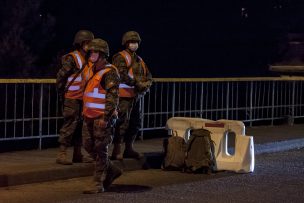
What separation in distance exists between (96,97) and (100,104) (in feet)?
0.32

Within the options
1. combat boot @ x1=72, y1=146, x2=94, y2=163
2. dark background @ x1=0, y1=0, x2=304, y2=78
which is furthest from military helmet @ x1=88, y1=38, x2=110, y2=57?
dark background @ x1=0, y1=0, x2=304, y2=78

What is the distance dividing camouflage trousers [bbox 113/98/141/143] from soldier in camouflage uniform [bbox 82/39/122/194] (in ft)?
6.16

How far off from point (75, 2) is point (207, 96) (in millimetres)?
17372

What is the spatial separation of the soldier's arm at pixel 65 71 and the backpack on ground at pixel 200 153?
2079 mm

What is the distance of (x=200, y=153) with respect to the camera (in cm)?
1220

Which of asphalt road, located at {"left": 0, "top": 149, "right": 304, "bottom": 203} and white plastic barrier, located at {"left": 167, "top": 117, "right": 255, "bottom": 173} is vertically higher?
white plastic barrier, located at {"left": 167, "top": 117, "right": 255, "bottom": 173}

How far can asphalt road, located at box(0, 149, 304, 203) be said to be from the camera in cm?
1002

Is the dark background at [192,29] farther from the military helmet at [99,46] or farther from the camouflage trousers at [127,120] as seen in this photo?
the military helmet at [99,46]

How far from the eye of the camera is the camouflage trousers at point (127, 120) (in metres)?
11.9

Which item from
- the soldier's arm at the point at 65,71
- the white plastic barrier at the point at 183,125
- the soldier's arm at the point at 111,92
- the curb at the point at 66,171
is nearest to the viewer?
the soldier's arm at the point at 111,92

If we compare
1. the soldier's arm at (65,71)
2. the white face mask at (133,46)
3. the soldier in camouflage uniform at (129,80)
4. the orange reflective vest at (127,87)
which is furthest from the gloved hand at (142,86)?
the soldier's arm at (65,71)

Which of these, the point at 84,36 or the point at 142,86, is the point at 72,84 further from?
the point at 142,86

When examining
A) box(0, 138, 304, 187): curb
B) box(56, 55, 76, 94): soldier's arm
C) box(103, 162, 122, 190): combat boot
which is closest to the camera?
box(103, 162, 122, 190): combat boot

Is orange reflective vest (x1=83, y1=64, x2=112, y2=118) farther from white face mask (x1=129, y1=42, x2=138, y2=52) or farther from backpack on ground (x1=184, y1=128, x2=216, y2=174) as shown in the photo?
backpack on ground (x1=184, y1=128, x2=216, y2=174)
